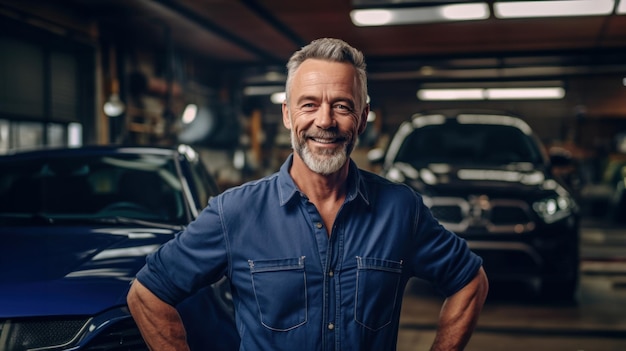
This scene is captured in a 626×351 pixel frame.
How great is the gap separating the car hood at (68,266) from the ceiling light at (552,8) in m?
8.61

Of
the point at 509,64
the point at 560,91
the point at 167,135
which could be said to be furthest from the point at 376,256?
the point at 560,91

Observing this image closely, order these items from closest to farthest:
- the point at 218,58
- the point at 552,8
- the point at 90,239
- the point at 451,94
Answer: the point at 90,239
the point at 552,8
the point at 218,58
the point at 451,94

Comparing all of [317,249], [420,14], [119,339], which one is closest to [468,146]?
[420,14]

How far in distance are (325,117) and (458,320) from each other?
2.48ft

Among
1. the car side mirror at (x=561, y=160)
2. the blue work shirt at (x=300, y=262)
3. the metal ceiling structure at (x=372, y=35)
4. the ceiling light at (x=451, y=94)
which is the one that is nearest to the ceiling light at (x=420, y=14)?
the metal ceiling structure at (x=372, y=35)

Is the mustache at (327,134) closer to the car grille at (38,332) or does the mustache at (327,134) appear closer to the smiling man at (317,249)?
the smiling man at (317,249)

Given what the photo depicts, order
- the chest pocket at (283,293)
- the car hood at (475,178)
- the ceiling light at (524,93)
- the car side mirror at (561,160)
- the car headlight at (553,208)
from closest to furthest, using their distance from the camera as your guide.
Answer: the chest pocket at (283,293) → the car headlight at (553,208) → the car hood at (475,178) → the car side mirror at (561,160) → the ceiling light at (524,93)

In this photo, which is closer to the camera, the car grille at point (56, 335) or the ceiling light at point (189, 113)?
the car grille at point (56, 335)

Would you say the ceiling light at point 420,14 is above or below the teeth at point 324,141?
above

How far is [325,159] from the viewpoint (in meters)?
2.24

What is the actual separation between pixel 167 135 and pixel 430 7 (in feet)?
17.6

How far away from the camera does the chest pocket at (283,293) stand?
7.05 ft

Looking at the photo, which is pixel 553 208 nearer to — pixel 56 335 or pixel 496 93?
pixel 56 335

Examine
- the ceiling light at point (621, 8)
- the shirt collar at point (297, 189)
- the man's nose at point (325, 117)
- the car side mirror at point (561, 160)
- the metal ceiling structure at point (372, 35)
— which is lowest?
the car side mirror at point (561, 160)
